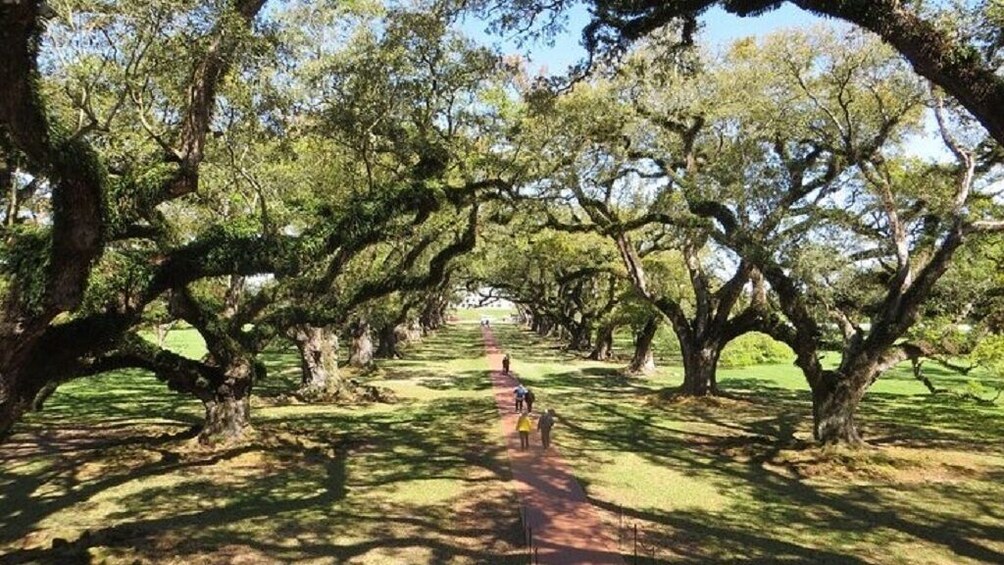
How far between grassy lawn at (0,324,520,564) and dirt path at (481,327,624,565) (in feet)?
1.55

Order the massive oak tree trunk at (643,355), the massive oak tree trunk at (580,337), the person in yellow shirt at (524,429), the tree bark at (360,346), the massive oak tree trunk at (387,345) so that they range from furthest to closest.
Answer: the massive oak tree trunk at (580,337)
the massive oak tree trunk at (387,345)
the tree bark at (360,346)
the massive oak tree trunk at (643,355)
the person in yellow shirt at (524,429)

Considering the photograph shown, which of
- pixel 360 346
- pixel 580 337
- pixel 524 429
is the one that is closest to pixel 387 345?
pixel 360 346

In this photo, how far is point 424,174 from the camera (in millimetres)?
19078

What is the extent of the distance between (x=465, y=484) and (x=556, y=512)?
112 inches

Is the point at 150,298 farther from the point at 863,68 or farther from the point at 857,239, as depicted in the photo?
the point at 857,239

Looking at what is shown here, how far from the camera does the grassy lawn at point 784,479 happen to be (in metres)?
11.3

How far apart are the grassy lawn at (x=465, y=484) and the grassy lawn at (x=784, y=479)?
0.06 m

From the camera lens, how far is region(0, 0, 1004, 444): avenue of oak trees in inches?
354

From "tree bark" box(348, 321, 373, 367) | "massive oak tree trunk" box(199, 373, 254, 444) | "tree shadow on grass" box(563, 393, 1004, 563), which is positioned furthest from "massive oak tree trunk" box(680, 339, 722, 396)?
"tree bark" box(348, 321, 373, 367)

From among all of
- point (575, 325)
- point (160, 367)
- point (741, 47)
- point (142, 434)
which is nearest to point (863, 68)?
point (741, 47)

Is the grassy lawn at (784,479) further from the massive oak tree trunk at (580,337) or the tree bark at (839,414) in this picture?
the massive oak tree trunk at (580,337)

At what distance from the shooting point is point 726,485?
49.6ft

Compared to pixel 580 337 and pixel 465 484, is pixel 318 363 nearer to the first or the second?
pixel 465 484

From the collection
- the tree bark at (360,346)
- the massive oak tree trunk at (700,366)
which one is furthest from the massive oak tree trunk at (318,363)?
the massive oak tree trunk at (700,366)
